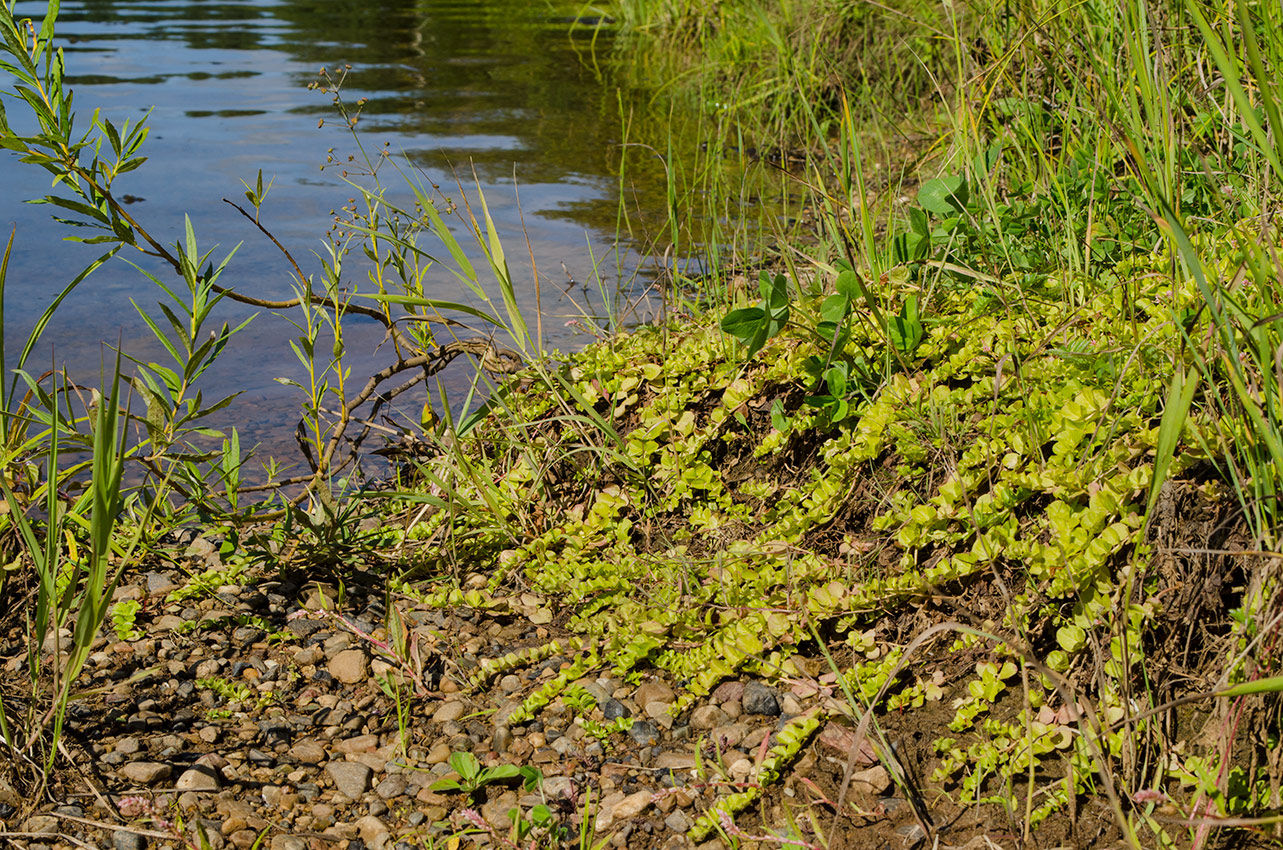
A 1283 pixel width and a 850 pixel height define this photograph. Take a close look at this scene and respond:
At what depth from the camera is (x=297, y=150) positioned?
7.69 meters

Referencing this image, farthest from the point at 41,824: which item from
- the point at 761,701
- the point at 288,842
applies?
the point at 761,701

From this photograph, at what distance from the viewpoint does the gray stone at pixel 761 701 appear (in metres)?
2.16

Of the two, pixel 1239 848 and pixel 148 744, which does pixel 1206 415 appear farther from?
pixel 148 744

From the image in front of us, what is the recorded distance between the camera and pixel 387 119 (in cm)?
841

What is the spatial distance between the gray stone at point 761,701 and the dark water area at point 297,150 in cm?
132

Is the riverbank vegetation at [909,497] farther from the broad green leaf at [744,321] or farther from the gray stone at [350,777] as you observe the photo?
the gray stone at [350,777]

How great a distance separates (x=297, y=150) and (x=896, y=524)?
662cm

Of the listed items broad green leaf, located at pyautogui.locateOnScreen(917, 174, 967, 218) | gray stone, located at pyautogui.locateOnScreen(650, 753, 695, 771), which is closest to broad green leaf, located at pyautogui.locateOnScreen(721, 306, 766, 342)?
broad green leaf, located at pyautogui.locateOnScreen(917, 174, 967, 218)

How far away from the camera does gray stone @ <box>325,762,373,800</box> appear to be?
1976mm

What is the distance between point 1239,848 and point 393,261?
2.21 meters

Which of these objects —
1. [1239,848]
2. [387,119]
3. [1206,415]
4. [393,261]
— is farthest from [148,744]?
[387,119]

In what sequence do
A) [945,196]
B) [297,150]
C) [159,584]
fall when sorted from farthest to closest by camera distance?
[297,150]
[945,196]
[159,584]

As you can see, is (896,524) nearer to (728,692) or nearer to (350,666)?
(728,692)

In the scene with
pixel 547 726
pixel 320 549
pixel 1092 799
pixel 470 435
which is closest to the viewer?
pixel 1092 799
